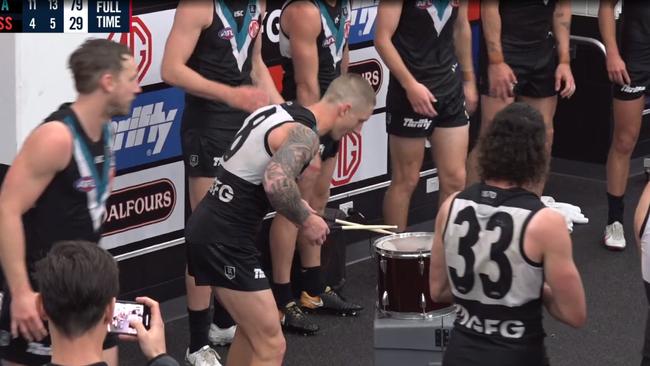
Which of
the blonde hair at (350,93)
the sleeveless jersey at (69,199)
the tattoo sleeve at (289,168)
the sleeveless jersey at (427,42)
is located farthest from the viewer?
the sleeveless jersey at (427,42)

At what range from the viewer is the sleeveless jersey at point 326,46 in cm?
705

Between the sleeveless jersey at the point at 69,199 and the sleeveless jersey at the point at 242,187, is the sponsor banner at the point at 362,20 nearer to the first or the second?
the sleeveless jersey at the point at 242,187

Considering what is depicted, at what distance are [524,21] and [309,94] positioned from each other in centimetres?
182

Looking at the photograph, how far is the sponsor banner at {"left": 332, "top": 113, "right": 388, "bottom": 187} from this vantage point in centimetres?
812

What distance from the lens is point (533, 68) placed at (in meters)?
8.09

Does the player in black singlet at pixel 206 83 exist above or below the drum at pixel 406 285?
above

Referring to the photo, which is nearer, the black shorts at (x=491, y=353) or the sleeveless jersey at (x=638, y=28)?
the black shorts at (x=491, y=353)

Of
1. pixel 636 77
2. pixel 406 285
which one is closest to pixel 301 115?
pixel 406 285

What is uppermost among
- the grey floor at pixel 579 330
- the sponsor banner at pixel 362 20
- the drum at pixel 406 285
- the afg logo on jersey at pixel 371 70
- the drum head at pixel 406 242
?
the sponsor banner at pixel 362 20

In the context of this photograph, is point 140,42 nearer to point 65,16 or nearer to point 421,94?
point 65,16

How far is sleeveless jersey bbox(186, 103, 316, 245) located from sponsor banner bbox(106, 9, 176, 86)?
54.0 inches

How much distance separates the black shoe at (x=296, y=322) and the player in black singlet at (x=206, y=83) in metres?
0.54

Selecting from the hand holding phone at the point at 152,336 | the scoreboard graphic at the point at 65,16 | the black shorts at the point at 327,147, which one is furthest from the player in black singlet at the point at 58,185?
the black shorts at the point at 327,147

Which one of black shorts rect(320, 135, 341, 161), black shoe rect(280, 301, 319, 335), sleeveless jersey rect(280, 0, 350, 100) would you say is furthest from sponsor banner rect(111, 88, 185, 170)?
black shoe rect(280, 301, 319, 335)
